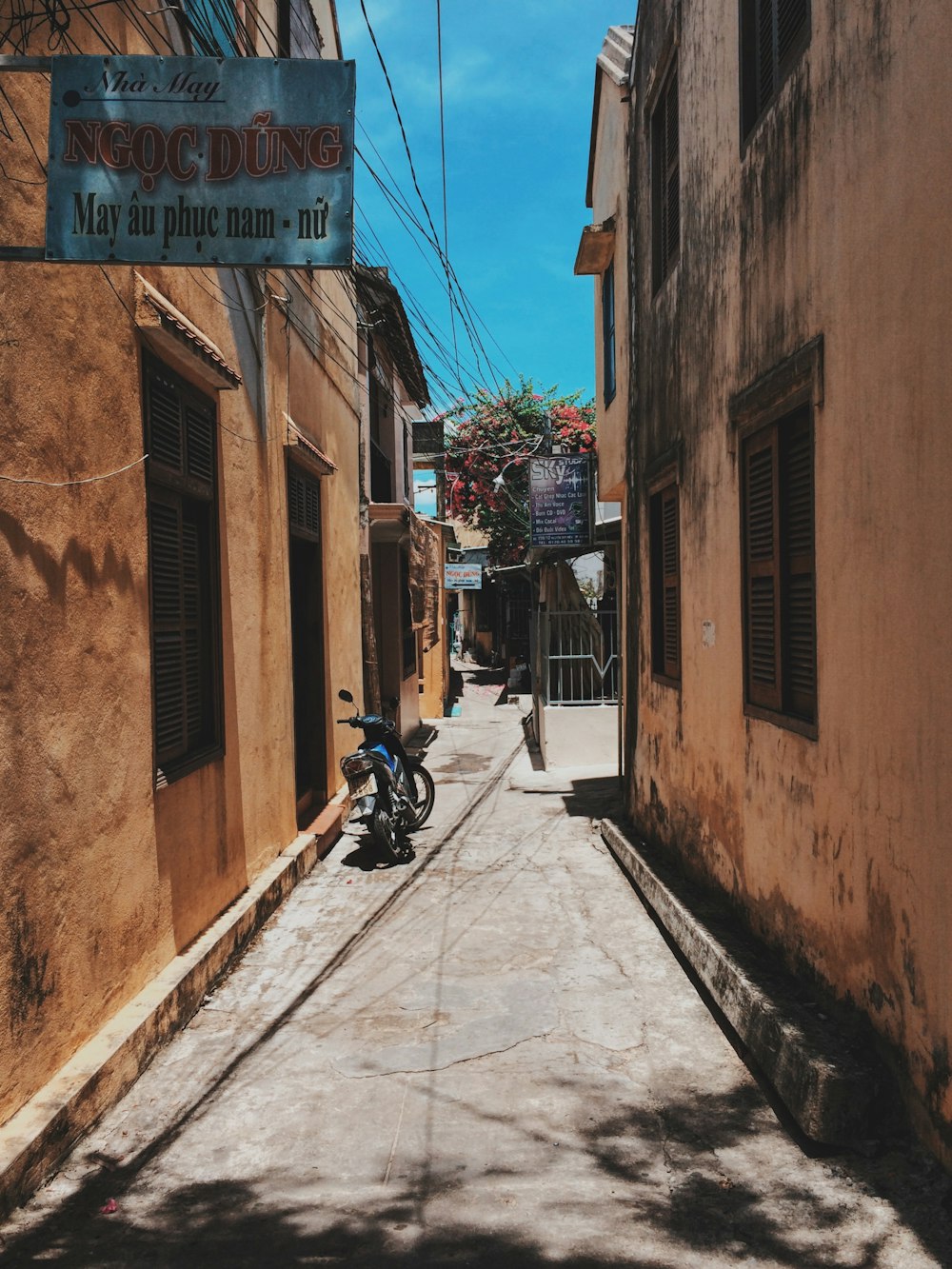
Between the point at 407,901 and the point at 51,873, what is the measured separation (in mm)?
3800

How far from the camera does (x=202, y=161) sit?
127 inches

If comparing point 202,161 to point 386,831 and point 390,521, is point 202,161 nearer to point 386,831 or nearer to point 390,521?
point 386,831

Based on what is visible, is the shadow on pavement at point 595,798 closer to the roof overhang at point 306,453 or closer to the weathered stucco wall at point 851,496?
the weathered stucco wall at point 851,496

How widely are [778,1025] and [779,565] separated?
2.17 meters

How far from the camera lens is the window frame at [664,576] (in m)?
7.41

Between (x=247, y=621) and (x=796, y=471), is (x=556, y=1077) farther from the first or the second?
(x=247, y=621)

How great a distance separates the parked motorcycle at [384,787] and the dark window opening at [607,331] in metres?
4.57

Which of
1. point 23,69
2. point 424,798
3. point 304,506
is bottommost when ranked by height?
point 424,798

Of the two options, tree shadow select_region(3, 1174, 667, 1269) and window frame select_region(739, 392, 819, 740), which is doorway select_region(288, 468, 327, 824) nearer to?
window frame select_region(739, 392, 819, 740)

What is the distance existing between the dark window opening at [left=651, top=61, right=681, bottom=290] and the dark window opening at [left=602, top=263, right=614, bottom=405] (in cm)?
270

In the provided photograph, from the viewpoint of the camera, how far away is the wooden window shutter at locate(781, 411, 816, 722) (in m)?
4.45

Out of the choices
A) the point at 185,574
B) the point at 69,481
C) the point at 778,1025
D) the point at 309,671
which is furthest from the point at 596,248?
the point at 778,1025

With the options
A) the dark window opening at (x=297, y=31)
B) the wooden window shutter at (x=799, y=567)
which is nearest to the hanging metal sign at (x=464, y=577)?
the dark window opening at (x=297, y=31)

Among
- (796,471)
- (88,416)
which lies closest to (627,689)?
(796,471)
